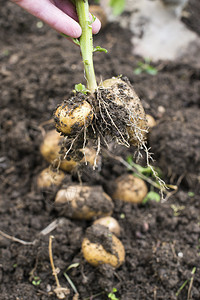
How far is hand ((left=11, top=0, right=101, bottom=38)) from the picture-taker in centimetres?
192

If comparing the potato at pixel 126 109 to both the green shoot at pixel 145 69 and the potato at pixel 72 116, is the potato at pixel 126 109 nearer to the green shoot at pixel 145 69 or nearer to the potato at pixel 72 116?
the potato at pixel 72 116

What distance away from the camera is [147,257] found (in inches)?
92.4

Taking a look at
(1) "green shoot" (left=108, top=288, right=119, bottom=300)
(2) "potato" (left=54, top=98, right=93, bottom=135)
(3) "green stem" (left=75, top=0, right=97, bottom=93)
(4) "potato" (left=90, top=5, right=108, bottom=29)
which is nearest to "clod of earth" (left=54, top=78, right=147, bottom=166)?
(2) "potato" (left=54, top=98, right=93, bottom=135)

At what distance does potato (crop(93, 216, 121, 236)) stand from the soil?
82 mm

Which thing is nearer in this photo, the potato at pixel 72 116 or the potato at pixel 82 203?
the potato at pixel 72 116

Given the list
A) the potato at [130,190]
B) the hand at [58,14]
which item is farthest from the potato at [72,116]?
the potato at [130,190]

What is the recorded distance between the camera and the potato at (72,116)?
188 centimetres

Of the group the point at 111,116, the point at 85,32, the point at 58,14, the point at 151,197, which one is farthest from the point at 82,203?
the point at 58,14

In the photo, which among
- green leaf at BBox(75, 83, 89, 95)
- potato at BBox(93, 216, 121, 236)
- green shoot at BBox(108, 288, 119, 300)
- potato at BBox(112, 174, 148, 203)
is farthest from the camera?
potato at BBox(112, 174, 148, 203)

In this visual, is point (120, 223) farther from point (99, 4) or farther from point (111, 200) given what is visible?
point (99, 4)

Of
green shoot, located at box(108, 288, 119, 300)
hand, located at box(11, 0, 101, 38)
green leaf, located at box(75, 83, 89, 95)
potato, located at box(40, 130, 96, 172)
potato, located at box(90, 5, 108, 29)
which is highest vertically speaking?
hand, located at box(11, 0, 101, 38)

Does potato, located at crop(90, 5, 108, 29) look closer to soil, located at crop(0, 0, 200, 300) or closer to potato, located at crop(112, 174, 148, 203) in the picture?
soil, located at crop(0, 0, 200, 300)

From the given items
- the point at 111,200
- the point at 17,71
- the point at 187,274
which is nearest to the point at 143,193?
the point at 111,200

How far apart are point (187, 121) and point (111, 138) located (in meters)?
1.38
